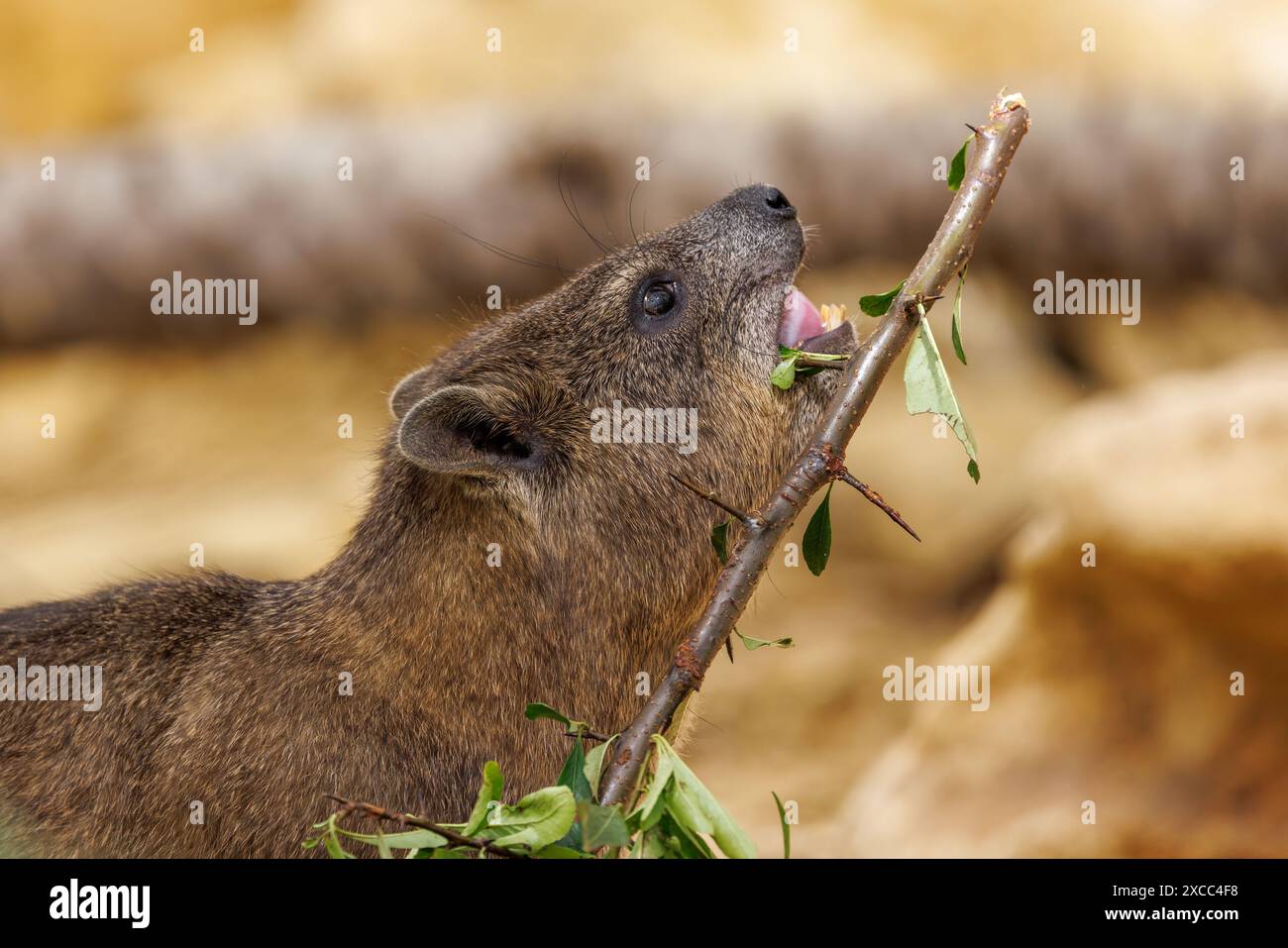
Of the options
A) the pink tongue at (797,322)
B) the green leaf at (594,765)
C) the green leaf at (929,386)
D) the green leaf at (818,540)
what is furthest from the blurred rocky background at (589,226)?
the green leaf at (594,765)

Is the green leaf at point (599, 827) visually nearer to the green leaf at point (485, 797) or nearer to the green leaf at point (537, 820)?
the green leaf at point (537, 820)

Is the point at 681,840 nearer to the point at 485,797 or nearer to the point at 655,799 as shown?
the point at 655,799

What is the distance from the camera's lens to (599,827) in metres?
2.88

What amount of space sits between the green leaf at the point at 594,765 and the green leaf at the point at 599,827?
10.4 inches

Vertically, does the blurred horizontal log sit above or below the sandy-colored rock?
above

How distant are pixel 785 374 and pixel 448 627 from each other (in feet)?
3.90

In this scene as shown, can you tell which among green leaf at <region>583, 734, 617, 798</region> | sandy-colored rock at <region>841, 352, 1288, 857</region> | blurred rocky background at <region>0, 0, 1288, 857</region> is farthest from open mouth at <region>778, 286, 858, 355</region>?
blurred rocky background at <region>0, 0, 1288, 857</region>

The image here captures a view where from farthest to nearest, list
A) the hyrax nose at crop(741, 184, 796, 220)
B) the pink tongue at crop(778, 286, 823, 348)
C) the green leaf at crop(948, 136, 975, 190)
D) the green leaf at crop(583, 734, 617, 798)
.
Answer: the hyrax nose at crop(741, 184, 796, 220)
the pink tongue at crop(778, 286, 823, 348)
the green leaf at crop(948, 136, 975, 190)
the green leaf at crop(583, 734, 617, 798)

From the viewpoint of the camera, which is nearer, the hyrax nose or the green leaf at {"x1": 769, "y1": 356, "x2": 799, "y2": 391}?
the green leaf at {"x1": 769, "y1": 356, "x2": 799, "y2": 391}

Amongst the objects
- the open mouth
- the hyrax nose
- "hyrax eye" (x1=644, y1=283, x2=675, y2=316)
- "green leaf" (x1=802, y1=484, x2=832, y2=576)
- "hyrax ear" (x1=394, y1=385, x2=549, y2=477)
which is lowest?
"green leaf" (x1=802, y1=484, x2=832, y2=576)

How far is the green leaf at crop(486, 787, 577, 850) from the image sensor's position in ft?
9.54

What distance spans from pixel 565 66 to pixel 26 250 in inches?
186

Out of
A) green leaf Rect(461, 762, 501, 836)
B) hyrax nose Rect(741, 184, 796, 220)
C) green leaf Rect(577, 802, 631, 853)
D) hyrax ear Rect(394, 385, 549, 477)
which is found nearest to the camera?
green leaf Rect(577, 802, 631, 853)

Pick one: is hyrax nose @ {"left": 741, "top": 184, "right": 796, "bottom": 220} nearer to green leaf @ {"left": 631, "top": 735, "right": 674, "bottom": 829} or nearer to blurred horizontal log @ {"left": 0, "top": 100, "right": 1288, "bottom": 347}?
green leaf @ {"left": 631, "top": 735, "right": 674, "bottom": 829}
